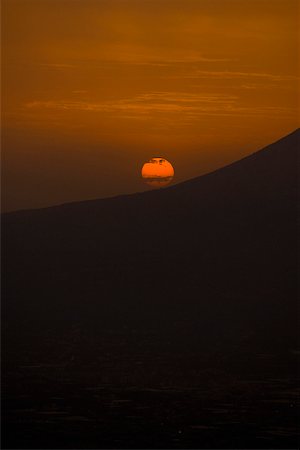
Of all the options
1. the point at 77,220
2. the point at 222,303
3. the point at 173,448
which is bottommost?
the point at 173,448

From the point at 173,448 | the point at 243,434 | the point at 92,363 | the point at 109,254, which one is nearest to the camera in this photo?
the point at 173,448

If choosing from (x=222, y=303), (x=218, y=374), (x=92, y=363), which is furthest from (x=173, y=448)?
(x=222, y=303)

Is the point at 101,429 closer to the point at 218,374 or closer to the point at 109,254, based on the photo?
the point at 218,374

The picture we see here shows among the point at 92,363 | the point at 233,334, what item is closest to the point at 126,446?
the point at 92,363

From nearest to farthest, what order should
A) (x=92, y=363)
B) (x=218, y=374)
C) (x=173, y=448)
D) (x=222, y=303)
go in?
(x=173, y=448)
(x=218, y=374)
(x=92, y=363)
(x=222, y=303)

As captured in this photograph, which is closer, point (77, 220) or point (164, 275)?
point (164, 275)

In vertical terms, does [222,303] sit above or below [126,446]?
above

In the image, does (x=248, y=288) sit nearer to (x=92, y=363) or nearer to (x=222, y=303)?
(x=222, y=303)
